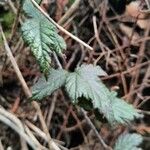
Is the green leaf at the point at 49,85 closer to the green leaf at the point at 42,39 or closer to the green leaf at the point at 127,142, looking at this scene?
the green leaf at the point at 42,39

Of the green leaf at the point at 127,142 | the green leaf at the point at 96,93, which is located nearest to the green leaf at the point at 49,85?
the green leaf at the point at 96,93

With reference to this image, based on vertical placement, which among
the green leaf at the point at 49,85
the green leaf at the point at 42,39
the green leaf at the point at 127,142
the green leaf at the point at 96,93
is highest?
the green leaf at the point at 42,39

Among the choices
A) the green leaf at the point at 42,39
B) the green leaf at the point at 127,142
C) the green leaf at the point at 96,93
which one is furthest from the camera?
the green leaf at the point at 127,142

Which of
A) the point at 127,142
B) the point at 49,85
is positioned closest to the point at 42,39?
the point at 49,85

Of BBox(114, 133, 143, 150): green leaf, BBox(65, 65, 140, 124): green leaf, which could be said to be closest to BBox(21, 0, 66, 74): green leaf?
BBox(65, 65, 140, 124): green leaf

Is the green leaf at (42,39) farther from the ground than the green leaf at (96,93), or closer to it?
farther from the ground

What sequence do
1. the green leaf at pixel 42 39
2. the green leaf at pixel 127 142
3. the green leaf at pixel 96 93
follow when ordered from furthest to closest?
1. the green leaf at pixel 127 142
2. the green leaf at pixel 96 93
3. the green leaf at pixel 42 39
